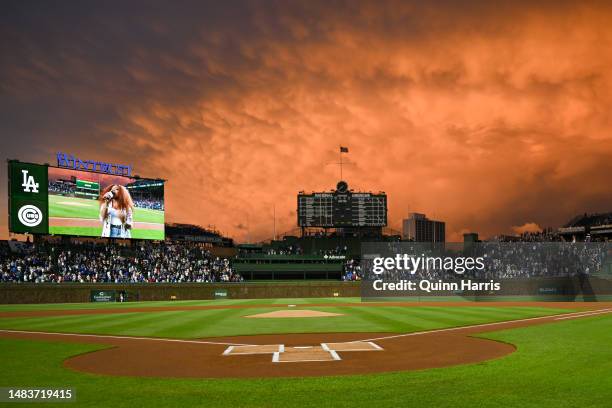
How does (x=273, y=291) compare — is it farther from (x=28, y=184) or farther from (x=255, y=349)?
(x=255, y=349)

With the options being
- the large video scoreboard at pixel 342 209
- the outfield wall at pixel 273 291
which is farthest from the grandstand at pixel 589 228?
the outfield wall at pixel 273 291

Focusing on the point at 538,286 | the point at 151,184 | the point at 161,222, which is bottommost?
the point at 538,286

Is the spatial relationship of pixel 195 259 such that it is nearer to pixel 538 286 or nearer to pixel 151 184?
pixel 151 184

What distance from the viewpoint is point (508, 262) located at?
6353cm

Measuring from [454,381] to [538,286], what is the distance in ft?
144

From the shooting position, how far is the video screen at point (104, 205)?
5538 cm

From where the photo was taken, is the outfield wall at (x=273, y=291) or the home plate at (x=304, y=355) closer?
the home plate at (x=304, y=355)

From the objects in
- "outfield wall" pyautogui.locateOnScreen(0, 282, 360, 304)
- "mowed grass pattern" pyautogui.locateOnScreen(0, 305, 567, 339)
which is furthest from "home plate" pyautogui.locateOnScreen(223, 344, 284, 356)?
"outfield wall" pyautogui.locateOnScreen(0, 282, 360, 304)

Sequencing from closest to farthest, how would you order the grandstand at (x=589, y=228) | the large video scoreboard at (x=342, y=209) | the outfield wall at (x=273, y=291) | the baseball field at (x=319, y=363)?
the baseball field at (x=319, y=363)
the outfield wall at (x=273, y=291)
the large video scoreboard at (x=342, y=209)
the grandstand at (x=589, y=228)

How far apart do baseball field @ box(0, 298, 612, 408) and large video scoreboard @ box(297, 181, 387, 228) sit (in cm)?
5244

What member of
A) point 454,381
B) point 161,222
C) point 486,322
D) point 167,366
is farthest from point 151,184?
point 454,381

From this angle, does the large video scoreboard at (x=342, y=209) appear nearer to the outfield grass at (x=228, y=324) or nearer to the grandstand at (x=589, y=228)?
the outfield grass at (x=228, y=324)

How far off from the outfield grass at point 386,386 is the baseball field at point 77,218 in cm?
4446

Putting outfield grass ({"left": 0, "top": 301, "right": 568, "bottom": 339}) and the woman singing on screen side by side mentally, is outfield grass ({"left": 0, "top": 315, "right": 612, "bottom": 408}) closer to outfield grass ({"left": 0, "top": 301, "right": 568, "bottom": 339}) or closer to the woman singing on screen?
outfield grass ({"left": 0, "top": 301, "right": 568, "bottom": 339})
